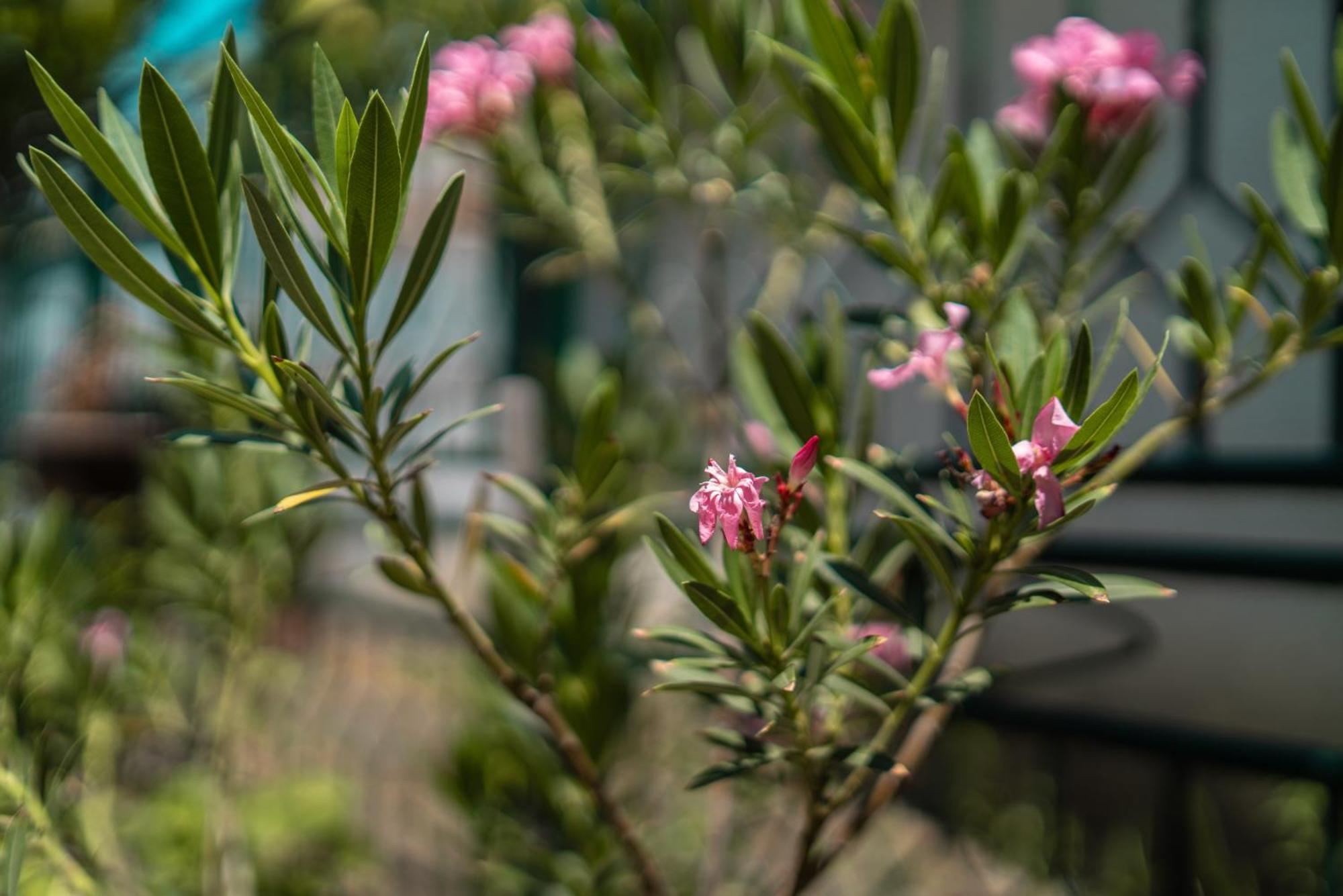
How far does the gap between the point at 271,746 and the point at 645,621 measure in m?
0.88

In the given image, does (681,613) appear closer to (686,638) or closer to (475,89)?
(475,89)

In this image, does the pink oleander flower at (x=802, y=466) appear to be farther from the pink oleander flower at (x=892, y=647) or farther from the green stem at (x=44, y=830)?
the green stem at (x=44, y=830)

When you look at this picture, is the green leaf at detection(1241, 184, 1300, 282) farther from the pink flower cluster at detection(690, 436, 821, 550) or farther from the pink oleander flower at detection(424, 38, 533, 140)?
the pink oleander flower at detection(424, 38, 533, 140)

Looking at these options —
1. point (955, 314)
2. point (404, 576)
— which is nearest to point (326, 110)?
point (404, 576)

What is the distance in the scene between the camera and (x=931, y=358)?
0.61 meters

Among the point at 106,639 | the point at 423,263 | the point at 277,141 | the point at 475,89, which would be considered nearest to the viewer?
the point at 277,141

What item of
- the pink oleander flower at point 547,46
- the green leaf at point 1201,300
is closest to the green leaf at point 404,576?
the green leaf at point 1201,300

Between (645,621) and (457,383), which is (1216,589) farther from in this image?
(457,383)

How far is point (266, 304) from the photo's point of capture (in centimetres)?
55

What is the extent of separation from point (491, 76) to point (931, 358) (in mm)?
711

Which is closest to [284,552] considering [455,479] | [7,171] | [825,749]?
[7,171]

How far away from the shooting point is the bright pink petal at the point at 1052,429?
1.54 feet

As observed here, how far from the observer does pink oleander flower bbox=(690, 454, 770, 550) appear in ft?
1.59

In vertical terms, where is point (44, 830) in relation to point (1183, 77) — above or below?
below
